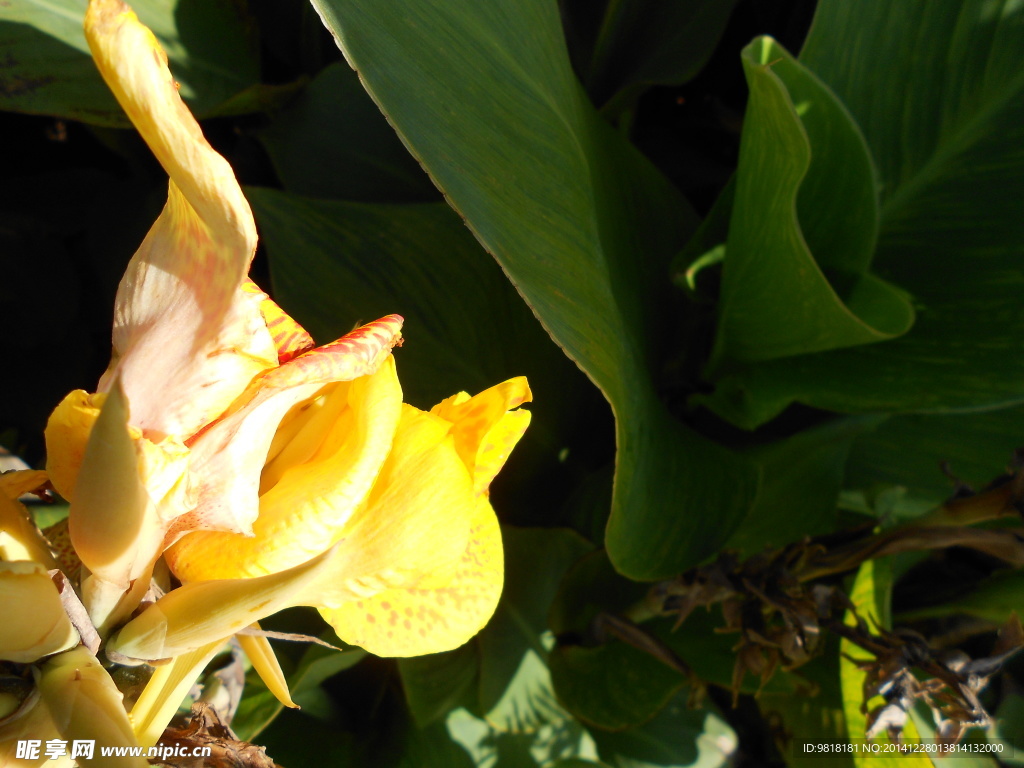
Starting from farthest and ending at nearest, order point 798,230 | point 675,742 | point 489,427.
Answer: point 675,742 < point 798,230 < point 489,427

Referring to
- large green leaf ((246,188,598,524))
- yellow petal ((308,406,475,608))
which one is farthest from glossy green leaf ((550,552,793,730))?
yellow petal ((308,406,475,608))

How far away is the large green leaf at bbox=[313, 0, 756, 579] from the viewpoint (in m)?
0.32

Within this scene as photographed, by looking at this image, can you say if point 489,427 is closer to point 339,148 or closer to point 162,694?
point 162,694

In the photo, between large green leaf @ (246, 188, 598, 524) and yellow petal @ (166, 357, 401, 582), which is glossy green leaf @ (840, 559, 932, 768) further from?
yellow petal @ (166, 357, 401, 582)

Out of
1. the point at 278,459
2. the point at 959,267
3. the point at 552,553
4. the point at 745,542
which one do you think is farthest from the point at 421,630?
the point at 959,267

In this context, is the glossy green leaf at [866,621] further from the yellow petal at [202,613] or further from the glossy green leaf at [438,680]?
the yellow petal at [202,613]

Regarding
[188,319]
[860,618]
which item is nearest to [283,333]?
[188,319]

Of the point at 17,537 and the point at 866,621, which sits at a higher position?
the point at 17,537

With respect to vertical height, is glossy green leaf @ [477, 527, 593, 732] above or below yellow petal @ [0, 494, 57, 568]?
below

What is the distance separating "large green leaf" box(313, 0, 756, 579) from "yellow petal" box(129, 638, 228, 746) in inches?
7.7

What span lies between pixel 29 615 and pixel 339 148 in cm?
50

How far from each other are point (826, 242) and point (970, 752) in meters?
0.44

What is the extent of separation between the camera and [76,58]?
0.51 meters

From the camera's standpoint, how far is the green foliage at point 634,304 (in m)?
0.49
